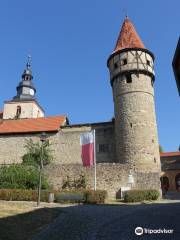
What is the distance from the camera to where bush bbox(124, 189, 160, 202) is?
61.5 feet

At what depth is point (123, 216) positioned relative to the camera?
33.6 feet

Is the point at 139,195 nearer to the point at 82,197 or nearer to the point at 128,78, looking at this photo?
the point at 82,197

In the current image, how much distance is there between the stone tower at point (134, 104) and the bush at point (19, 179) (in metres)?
8.23

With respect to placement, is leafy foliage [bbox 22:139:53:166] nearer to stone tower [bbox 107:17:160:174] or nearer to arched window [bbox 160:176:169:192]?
stone tower [bbox 107:17:160:174]

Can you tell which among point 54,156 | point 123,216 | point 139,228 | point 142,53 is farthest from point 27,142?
point 139,228

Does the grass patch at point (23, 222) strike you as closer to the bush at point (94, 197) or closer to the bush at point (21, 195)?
the bush at point (94, 197)

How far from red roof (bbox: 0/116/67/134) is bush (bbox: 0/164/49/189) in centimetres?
1032

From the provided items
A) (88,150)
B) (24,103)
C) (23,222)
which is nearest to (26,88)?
(24,103)

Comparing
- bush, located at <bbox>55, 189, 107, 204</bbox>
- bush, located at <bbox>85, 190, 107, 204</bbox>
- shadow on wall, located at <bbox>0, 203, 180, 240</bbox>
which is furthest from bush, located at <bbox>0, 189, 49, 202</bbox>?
shadow on wall, located at <bbox>0, 203, 180, 240</bbox>

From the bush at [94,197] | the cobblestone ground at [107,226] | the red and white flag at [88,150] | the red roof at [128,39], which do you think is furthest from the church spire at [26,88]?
the cobblestone ground at [107,226]

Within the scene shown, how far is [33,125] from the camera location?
34.0 meters

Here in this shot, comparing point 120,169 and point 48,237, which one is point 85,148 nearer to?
point 120,169

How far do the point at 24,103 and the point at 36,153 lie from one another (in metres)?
20.0

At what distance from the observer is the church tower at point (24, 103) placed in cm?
4738
